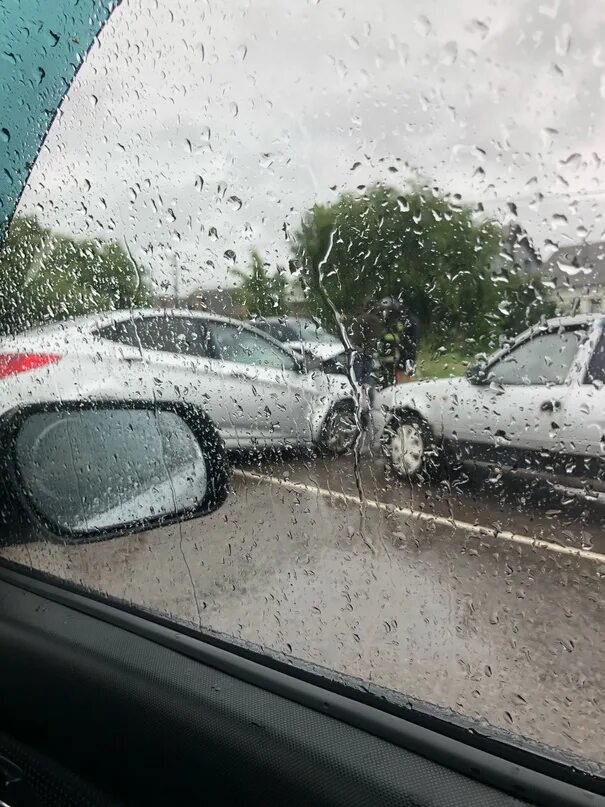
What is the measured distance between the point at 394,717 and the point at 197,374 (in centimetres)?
114

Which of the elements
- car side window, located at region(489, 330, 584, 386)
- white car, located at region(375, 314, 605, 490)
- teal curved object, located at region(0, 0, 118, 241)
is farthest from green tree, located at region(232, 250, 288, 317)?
teal curved object, located at region(0, 0, 118, 241)

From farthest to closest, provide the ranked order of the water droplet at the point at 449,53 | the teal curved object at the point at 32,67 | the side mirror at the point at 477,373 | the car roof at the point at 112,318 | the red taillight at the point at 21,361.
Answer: the red taillight at the point at 21,361 < the teal curved object at the point at 32,67 < the car roof at the point at 112,318 < the side mirror at the point at 477,373 < the water droplet at the point at 449,53

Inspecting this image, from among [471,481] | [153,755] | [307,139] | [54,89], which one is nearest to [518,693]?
[471,481]

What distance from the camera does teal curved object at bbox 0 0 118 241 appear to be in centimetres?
238

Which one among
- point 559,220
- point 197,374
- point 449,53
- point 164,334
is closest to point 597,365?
point 559,220

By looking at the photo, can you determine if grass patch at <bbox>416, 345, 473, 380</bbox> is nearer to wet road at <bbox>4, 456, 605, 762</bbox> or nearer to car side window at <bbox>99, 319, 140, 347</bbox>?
wet road at <bbox>4, 456, 605, 762</bbox>

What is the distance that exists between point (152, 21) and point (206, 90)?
0.98ft

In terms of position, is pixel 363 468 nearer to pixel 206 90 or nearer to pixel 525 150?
pixel 525 150

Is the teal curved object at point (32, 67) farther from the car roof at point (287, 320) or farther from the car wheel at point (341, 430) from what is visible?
the car wheel at point (341, 430)

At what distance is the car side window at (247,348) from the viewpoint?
203 cm

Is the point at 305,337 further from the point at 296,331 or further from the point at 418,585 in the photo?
the point at 418,585

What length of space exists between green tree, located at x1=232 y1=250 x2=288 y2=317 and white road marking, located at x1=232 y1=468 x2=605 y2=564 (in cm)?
49

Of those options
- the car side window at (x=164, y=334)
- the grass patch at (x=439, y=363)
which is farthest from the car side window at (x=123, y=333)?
the grass patch at (x=439, y=363)

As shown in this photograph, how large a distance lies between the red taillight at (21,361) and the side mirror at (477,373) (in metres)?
1.70
